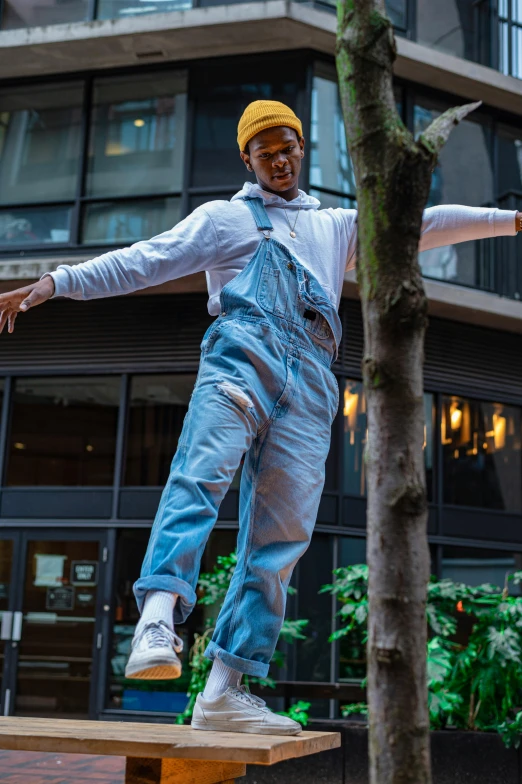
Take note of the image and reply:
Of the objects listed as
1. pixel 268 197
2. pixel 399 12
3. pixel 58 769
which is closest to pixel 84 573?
pixel 58 769

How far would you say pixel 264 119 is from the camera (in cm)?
314

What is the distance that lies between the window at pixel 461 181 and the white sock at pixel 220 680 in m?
10.4

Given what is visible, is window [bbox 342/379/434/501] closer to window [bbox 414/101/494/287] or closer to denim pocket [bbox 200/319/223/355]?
window [bbox 414/101/494/287]

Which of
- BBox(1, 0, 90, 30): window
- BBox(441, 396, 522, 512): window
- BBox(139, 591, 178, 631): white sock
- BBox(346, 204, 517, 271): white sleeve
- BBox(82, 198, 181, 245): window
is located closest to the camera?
BBox(139, 591, 178, 631): white sock

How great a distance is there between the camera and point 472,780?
750cm

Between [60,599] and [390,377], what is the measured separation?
1024 cm

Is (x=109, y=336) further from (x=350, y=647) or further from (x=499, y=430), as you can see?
(x=499, y=430)

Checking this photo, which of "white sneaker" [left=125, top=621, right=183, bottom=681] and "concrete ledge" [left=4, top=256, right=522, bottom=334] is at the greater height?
"concrete ledge" [left=4, top=256, right=522, bottom=334]

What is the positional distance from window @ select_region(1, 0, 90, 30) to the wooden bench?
11800mm

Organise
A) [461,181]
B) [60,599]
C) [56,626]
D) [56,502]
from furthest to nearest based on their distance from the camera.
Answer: [461,181]
[56,502]
[60,599]
[56,626]

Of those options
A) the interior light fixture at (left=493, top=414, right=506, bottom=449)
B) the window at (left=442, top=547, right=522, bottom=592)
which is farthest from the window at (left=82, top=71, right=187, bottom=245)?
the window at (left=442, top=547, right=522, bottom=592)

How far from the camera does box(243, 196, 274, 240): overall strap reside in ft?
10.3

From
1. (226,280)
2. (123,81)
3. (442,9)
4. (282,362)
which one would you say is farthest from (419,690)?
(442,9)

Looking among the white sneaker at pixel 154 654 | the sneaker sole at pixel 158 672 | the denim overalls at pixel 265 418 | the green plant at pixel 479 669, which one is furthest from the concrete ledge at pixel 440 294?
the sneaker sole at pixel 158 672
